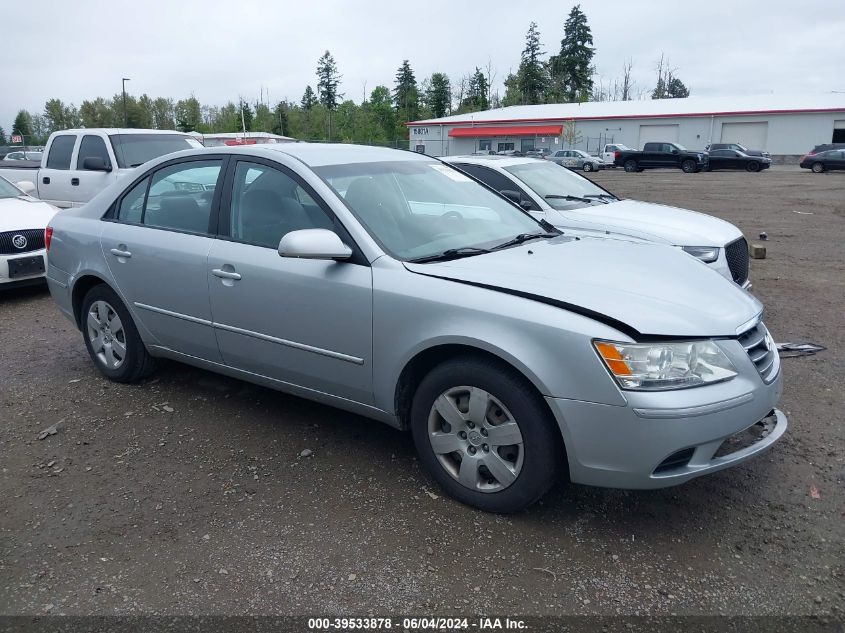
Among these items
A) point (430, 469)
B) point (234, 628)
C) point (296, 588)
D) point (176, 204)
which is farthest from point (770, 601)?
point (176, 204)

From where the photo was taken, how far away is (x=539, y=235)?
13.9 feet

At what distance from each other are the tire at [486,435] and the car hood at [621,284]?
0.41 metres

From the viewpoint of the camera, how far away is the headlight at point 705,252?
6.26 meters

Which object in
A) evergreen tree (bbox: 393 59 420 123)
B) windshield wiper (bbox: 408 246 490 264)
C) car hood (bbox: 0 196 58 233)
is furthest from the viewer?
evergreen tree (bbox: 393 59 420 123)

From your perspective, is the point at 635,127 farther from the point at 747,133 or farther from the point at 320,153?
the point at 320,153

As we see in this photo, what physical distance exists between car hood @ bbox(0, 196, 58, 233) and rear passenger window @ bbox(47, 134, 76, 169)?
2.13m

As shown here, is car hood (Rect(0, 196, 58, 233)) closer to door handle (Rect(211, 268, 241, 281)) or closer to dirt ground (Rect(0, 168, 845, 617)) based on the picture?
dirt ground (Rect(0, 168, 845, 617))

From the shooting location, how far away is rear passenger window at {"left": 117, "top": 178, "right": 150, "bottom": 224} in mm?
4719

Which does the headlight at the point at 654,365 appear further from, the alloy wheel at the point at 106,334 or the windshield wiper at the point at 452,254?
the alloy wheel at the point at 106,334

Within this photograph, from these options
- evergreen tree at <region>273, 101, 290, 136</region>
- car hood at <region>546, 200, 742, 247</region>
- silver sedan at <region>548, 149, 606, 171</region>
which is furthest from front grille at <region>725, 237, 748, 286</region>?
evergreen tree at <region>273, 101, 290, 136</region>

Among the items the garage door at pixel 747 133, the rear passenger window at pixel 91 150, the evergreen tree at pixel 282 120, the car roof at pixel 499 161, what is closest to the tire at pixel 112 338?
the car roof at pixel 499 161

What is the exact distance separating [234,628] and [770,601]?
6.64 ft

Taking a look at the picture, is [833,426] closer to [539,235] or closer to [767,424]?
[767,424]

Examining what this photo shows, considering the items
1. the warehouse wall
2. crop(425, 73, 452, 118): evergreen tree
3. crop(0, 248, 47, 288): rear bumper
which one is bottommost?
crop(0, 248, 47, 288): rear bumper
